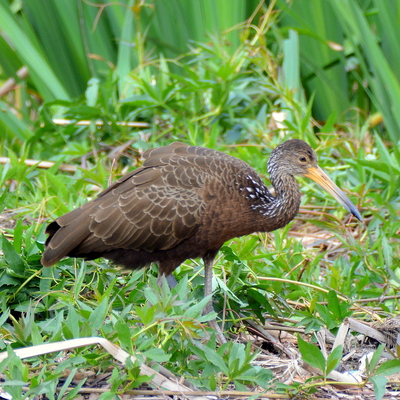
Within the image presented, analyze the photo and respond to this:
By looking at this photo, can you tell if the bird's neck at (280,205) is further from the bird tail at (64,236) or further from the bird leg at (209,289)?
the bird tail at (64,236)

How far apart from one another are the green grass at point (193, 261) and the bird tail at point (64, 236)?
133 mm

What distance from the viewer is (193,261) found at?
14.0 ft

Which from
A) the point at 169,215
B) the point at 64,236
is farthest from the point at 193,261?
the point at 64,236

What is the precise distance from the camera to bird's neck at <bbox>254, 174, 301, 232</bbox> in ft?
12.5

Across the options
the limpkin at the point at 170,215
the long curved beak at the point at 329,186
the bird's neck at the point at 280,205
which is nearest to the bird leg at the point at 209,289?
the limpkin at the point at 170,215

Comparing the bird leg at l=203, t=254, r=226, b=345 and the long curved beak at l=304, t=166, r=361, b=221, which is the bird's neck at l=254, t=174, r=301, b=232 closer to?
the long curved beak at l=304, t=166, r=361, b=221

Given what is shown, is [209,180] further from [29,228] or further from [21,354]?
[21,354]

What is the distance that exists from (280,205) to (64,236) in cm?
124

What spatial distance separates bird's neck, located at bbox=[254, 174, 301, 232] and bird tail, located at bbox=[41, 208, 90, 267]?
98 centimetres

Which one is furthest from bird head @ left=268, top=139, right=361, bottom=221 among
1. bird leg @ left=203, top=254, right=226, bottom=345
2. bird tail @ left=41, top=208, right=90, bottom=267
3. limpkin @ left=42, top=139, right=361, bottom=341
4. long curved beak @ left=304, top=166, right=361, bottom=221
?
bird tail @ left=41, top=208, right=90, bottom=267

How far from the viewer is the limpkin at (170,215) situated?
3637 millimetres

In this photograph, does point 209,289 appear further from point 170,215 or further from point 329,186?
point 329,186

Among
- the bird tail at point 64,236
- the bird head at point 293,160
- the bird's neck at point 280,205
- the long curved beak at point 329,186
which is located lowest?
the long curved beak at point 329,186

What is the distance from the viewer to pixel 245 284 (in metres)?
3.57
